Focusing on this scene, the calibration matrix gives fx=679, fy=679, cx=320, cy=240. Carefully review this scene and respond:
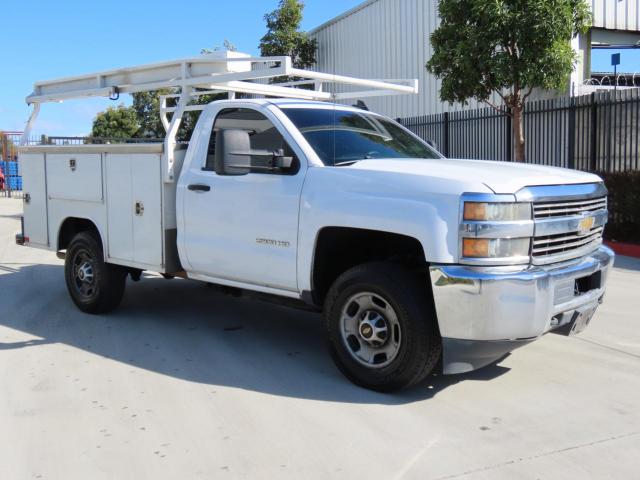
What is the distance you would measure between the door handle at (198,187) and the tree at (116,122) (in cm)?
2994

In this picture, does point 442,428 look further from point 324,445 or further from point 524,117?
point 524,117

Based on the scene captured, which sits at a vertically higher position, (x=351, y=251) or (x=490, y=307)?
(x=351, y=251)

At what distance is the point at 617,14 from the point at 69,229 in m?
15.1

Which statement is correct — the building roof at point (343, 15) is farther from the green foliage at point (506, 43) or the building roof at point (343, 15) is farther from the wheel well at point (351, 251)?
the wheel well at point (351, 251)

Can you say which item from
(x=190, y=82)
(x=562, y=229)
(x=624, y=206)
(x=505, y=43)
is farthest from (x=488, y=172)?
(x=505, y=43)

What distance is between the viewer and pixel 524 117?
15273 millimetres

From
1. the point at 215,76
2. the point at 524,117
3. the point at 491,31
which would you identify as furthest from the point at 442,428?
the point at 524,117

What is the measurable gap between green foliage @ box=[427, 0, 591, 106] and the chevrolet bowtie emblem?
872 centimetres

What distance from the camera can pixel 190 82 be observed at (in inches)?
238

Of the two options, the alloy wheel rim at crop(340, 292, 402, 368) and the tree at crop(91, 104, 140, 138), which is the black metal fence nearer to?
the alloy wheel rim at crop(340, 292, 402, 368)

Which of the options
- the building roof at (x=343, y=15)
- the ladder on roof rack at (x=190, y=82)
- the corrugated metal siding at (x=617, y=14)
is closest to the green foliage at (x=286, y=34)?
the building roof at (x=343, y=15)

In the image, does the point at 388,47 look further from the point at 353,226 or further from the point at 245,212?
the point at 353,226

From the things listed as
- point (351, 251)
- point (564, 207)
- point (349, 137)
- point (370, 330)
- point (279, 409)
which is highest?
point (349, 137)

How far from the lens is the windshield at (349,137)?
16.8 feet
